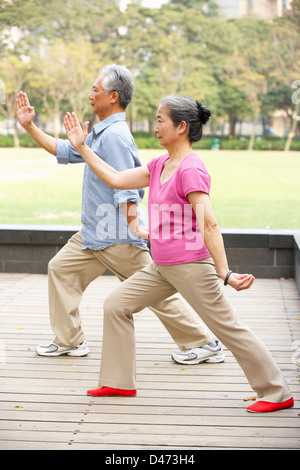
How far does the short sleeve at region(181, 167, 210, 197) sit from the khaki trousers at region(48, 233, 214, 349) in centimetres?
98

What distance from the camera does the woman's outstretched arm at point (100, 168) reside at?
3.42m

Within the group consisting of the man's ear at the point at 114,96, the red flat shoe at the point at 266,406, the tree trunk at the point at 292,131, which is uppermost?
the man's ear at the point at 114,96

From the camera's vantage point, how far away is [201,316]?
3.46 metres

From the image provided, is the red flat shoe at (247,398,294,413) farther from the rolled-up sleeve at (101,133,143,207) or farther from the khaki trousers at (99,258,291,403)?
the rolled-up sleeve at (101,133,143,207)

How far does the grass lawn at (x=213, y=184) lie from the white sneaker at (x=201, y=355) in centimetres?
1612

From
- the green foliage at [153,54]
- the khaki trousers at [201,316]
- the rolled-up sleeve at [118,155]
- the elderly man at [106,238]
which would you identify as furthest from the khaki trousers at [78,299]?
the green foliage at [153,54]

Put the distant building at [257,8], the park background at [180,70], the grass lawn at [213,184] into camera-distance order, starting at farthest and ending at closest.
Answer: the distant building at [257,8] → the park background at [180,70] → the grass lawn at [213,184]

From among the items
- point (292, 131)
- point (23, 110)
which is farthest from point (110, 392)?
point (292, 131)

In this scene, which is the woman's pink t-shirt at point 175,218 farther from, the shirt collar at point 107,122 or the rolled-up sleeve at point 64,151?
the rolled-up sleeve at point 64,151

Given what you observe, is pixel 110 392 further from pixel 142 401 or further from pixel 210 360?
pixel 210 360

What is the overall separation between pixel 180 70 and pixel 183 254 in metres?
22.4

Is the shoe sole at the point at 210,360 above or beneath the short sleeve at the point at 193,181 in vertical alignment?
beneath

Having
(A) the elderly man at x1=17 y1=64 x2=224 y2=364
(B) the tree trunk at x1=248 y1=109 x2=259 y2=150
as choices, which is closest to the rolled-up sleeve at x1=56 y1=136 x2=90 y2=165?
(A) the elderly man at x1=17 y1=64 x2=224 y2=364

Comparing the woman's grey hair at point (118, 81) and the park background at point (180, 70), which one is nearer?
the woman's grey hair at point (118, 81)
